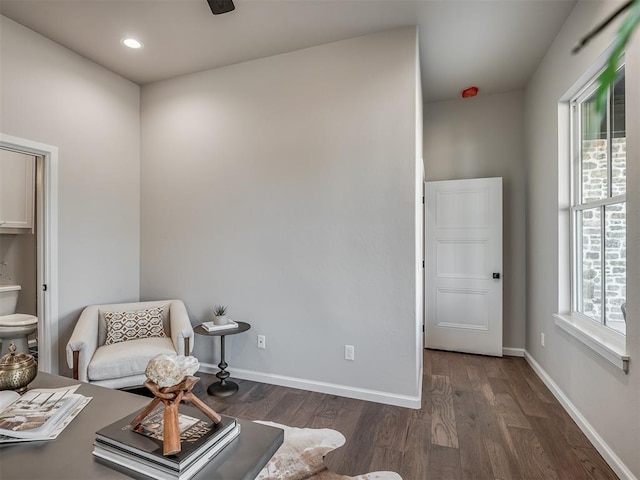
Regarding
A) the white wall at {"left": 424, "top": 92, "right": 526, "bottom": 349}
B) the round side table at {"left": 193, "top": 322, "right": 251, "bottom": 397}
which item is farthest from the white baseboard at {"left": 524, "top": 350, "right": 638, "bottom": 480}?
the round side table at {"left": 193, "top": 322, "right": 251, "bottom": 397}

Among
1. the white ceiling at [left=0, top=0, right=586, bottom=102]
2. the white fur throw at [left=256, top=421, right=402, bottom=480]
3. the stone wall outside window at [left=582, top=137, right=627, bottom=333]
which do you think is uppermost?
the white ceiling at [left=0, top=0, right=586, bottom=102]

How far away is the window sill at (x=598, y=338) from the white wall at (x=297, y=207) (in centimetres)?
110

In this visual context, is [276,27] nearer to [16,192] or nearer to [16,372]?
[16,372]

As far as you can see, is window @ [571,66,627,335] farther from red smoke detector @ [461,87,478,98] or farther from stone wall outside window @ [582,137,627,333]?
red smoke detector @ [461,87,478,98]

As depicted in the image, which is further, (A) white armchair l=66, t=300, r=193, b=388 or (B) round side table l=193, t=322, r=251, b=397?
(B) round side table l=193, t=322, r=251, b=397

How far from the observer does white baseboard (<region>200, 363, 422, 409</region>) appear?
2643mm

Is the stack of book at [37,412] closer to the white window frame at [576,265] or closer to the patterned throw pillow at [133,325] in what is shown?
the patterned throw pillow at [133,325]

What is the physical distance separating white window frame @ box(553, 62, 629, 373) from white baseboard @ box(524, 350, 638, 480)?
518 millimetres

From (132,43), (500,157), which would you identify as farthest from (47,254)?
(500,157)

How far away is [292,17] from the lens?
257 cm

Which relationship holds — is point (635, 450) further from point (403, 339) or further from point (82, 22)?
point (82, 22)

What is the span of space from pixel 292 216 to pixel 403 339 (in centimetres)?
138

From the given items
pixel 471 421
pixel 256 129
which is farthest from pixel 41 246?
pixel 471 421

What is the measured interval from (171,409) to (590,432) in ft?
8.43
